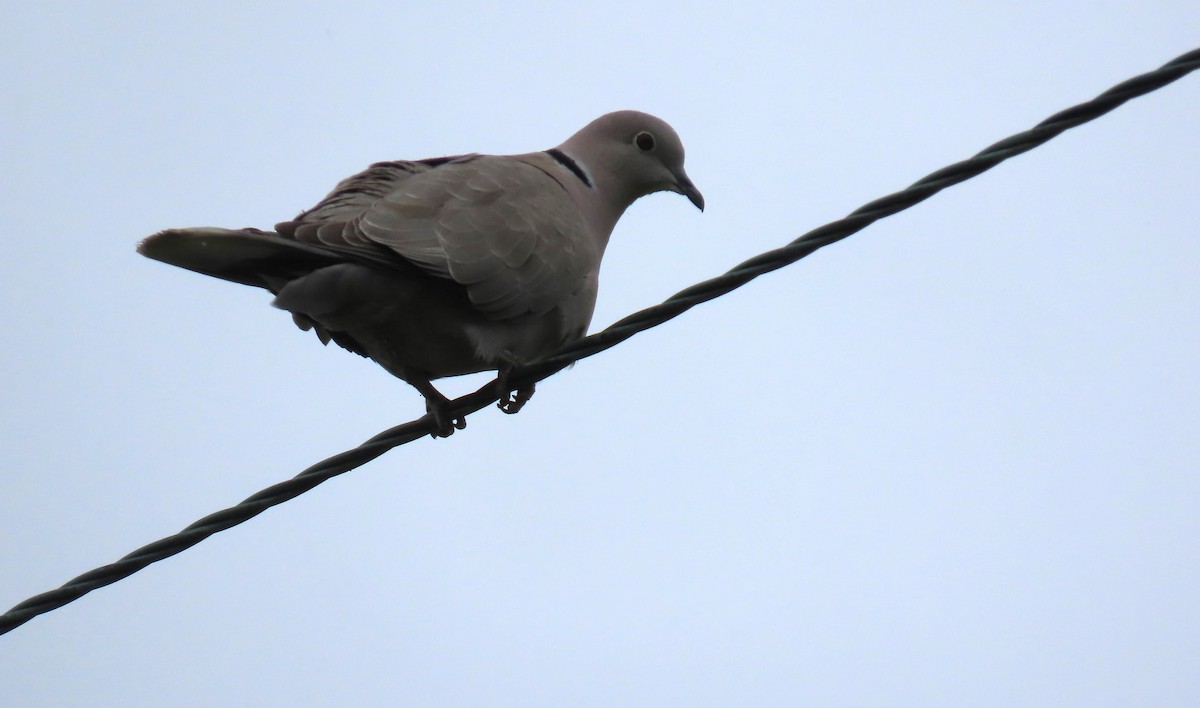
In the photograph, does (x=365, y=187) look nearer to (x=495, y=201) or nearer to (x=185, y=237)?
(x=495, y=201)

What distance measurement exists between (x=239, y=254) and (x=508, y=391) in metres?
1.12

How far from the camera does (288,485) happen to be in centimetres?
354

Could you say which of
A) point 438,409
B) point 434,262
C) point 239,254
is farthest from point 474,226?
point 239,254

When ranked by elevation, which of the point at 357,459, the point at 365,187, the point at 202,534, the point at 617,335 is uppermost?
the point at 365,187

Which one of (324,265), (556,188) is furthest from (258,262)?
(556,188)

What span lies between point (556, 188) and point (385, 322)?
1126 millimetres

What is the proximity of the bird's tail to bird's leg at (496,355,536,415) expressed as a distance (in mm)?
808

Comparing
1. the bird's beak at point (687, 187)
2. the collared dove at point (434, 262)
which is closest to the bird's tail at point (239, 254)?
the collared dove at point (434, 262)

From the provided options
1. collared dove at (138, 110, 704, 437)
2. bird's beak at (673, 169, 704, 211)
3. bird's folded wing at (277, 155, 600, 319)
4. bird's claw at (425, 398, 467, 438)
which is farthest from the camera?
bird's beak at (673, 169, 704, 211)

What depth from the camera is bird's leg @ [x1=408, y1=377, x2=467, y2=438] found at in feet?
14.8

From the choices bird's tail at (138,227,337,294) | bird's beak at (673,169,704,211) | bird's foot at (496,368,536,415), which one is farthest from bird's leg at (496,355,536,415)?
bird's beak at (673,169,704,211)

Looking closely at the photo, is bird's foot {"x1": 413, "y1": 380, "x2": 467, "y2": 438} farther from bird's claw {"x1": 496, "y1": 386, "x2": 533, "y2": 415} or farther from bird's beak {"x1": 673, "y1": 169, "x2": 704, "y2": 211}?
bird's beak {"x1": 673, "y1": 169, "x2": 704, "y2": 211}

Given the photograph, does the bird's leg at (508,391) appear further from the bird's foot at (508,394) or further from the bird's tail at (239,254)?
the bird's tail at (239,254)

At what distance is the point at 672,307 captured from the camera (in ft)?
11.3
